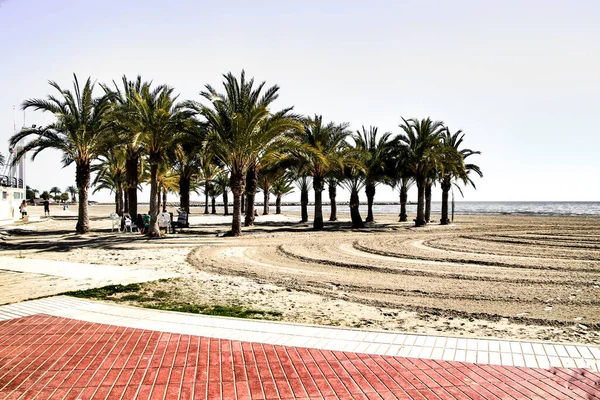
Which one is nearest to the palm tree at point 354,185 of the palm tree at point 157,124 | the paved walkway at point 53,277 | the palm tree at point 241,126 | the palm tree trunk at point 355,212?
the palm tree trunk at point 355,212

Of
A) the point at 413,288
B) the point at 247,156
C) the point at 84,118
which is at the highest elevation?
the point at 84,118

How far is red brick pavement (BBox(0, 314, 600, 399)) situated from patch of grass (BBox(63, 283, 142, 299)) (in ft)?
8.91

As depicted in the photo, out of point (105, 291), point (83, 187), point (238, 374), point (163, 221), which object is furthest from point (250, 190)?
point (238, 374)

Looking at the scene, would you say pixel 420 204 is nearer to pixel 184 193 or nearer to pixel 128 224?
pixel 184 193

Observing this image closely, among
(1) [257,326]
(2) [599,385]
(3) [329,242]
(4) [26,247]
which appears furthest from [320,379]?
(4) [26,247]

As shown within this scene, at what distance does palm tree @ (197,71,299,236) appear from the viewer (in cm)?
2205

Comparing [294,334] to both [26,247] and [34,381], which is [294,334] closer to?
[34,381]

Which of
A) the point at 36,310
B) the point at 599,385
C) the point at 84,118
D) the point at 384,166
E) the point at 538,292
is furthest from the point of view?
the point at 384,166

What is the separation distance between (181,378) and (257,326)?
6.01ft

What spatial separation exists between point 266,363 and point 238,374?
396 mm

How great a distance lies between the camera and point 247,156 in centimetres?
2317

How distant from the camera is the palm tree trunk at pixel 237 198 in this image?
22891mm

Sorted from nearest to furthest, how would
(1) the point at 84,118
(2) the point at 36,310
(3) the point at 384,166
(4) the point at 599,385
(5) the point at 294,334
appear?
(4) the point at 599,385, (5) the point at 294,334, (2) the point at 36,310, (1) the point at 84,118, (3) the point at 384,166

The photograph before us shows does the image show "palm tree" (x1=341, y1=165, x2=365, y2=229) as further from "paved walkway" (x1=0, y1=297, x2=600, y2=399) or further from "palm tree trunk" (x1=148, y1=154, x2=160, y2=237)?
"paved walkway" (x1=0, y1=297, x2=600, y2=399)
